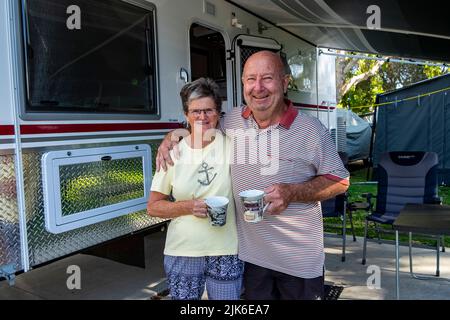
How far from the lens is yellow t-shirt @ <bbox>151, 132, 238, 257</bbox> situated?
187 centimetres

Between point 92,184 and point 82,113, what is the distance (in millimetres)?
473

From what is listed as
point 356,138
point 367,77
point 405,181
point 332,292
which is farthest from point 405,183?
point 367,77

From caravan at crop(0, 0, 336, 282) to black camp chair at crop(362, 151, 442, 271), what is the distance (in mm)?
2444

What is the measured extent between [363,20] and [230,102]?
1.85 meters

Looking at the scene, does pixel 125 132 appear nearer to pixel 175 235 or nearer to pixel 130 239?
pixel 130 239

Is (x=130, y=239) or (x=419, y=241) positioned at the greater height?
(x=130, y=239)

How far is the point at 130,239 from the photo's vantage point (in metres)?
3.53

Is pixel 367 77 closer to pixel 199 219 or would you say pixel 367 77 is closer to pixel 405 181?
Result: pixel 405 181

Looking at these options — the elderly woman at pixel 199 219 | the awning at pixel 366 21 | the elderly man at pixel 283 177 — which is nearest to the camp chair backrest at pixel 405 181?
the awning at pixel 366 21

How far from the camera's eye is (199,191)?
Answer: 6.17 feet

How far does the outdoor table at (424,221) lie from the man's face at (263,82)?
4.99 feet

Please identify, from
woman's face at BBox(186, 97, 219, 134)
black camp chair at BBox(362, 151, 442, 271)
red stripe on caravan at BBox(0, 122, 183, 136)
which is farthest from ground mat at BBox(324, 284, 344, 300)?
woman's face at BBox(186, 97, 219, 134)

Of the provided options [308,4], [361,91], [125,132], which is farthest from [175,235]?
[361,91]

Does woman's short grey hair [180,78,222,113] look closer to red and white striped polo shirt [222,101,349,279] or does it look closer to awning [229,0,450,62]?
red and white striped polo shirt [222,101,349,279]
